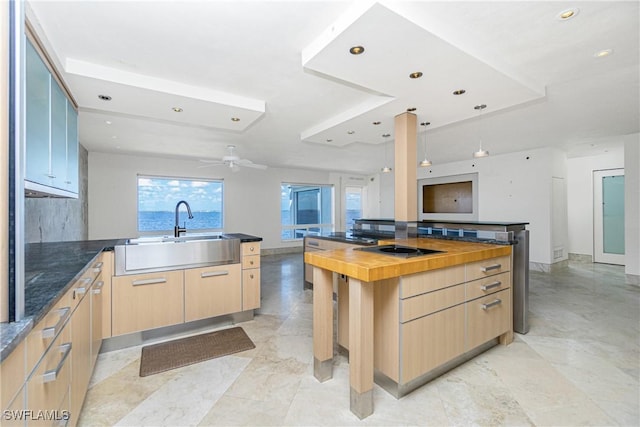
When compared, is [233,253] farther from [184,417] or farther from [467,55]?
[467,55]

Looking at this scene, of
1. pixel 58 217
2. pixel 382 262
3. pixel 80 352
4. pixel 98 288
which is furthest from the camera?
pixel 58 217

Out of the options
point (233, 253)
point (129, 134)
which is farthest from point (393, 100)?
point (129, 134)

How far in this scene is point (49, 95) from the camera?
6.46ft

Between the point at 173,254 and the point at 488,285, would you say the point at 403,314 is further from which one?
the point at 173,254

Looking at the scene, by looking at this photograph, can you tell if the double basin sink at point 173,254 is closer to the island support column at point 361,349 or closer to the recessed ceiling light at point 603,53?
the island support column at point 361,349

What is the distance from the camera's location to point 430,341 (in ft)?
6.27

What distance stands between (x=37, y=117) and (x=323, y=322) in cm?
228

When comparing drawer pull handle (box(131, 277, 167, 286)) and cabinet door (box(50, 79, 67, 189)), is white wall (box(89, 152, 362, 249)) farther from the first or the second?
drawer pull handle (box(131, 277, 167, 286))

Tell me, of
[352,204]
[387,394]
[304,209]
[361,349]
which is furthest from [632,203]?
[304,209]

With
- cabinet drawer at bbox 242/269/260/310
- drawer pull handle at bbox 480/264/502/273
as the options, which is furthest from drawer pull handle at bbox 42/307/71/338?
drawer pull handle at bbox 480/264/502/273

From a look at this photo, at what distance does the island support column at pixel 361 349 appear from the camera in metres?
1.69

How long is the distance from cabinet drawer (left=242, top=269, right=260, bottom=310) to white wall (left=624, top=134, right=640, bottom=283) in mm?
6082

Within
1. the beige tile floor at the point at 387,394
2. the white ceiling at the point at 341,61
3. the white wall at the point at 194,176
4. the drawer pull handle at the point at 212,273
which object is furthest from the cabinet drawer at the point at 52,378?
the white wall at the point at 194,176

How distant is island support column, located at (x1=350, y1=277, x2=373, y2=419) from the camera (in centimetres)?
169
